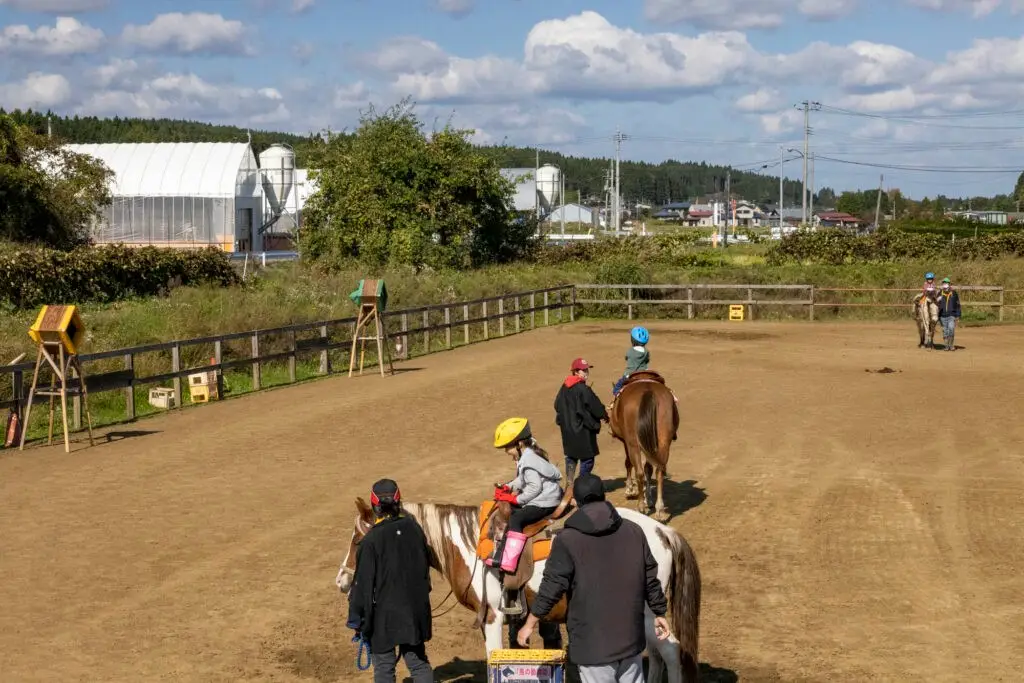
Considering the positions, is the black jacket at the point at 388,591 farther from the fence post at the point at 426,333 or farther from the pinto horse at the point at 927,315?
the pinto horse at the point at 927,315

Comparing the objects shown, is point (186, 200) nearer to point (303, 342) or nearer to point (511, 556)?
point (303, 342)

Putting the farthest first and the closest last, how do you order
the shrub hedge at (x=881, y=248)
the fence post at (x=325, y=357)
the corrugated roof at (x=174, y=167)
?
the corrugated roof at (x=174, y=167), the shrub hedge at (x=881, y=248), the fence post at (x=325, y=357)

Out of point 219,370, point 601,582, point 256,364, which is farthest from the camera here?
point 256,364

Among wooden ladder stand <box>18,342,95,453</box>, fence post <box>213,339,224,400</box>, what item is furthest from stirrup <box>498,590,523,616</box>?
fence post <box>213,339,224,400</box>

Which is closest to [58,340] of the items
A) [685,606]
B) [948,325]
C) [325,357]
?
[325,357]

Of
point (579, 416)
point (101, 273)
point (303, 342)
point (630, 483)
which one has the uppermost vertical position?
point (101, 273)

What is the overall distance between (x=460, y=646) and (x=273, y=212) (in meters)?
67.9

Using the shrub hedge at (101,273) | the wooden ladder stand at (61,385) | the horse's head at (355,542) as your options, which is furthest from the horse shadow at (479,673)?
the shrub hedge at (101,273)

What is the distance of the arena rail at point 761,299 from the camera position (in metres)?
40.4

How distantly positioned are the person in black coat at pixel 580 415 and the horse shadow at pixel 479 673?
13.1ft

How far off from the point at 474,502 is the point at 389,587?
6.94 m

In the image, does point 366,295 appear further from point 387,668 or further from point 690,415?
point 387,668

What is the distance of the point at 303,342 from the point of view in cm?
2564

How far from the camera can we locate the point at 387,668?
676 cm
